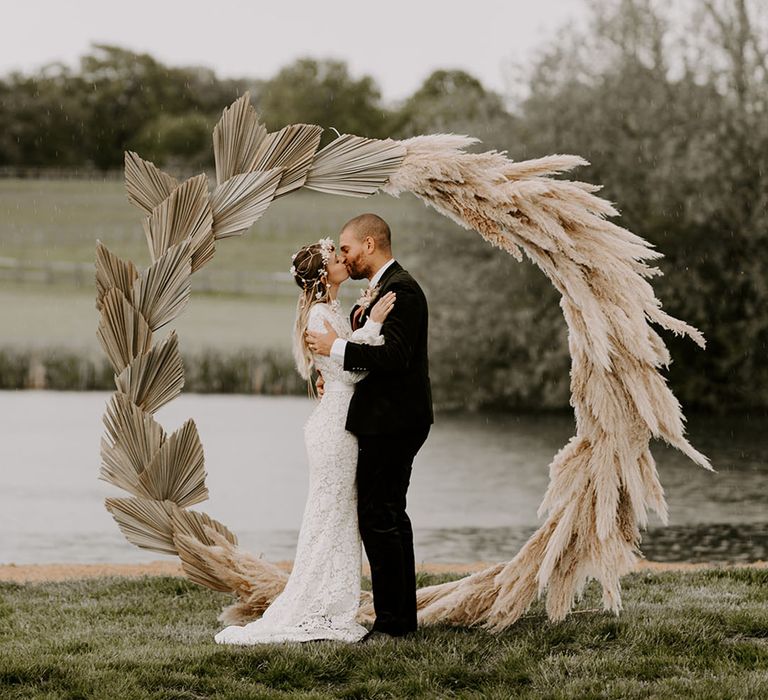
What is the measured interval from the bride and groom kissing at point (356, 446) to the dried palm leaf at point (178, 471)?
0.81 metres

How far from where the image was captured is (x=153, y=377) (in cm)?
703

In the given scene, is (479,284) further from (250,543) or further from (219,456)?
(250,543)

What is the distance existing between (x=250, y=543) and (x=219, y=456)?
8362 millimetres

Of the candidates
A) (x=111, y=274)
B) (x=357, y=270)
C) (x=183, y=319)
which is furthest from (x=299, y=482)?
(x=183, y=319)

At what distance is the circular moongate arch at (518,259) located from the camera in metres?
6.80

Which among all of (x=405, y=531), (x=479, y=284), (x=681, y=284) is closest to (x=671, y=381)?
(x=681, y=284)

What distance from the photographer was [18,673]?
232 inches

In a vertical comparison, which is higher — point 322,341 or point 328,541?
point 322,341

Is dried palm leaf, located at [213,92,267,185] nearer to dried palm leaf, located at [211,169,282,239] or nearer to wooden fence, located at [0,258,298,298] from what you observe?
dried palm leaf, located at [211,169,282,239]

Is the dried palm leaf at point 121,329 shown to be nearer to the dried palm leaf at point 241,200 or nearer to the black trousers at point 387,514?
the dried palm leaf at point 241,200

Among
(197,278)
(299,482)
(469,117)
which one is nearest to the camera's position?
(299,482)

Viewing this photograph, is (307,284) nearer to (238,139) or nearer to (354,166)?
(354,166)

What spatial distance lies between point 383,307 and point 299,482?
44.3 feet

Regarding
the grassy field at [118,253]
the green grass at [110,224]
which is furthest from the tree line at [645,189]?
the green grass at [110,224]
